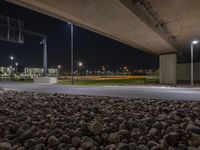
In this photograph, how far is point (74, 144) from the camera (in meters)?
5.48

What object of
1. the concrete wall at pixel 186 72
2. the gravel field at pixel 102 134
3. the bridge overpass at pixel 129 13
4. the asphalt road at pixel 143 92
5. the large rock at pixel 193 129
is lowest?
the gravel field at pixel 102 134

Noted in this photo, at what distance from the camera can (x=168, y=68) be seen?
124 ft

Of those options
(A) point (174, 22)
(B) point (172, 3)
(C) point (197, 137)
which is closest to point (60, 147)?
(C) point (197, 137)

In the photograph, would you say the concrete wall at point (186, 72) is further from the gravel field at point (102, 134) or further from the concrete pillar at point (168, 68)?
the gravel field at point (102, 134)

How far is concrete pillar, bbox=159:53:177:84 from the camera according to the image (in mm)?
37250

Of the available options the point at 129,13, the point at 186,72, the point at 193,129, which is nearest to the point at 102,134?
the point at 193,129

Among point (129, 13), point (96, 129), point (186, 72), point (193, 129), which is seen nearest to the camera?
point (193, 129)

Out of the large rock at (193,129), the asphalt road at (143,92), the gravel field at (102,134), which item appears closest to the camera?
the gravel field at (102,134)

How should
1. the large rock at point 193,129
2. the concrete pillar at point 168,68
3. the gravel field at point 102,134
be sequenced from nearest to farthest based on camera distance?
the gravel field at point 102,134 < the large rock at point 193,129 < the concrete pillar at point 168,68

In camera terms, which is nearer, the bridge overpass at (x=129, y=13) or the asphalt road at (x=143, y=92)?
the bridge overpass at (x=129, y=13)

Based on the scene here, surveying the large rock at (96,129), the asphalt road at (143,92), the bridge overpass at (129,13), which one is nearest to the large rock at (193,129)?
the large rock at (96,129)

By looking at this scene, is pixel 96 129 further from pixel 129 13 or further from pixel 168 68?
pixel 168 68

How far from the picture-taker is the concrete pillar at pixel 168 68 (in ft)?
122

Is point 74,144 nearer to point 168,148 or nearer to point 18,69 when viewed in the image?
point 168,148
